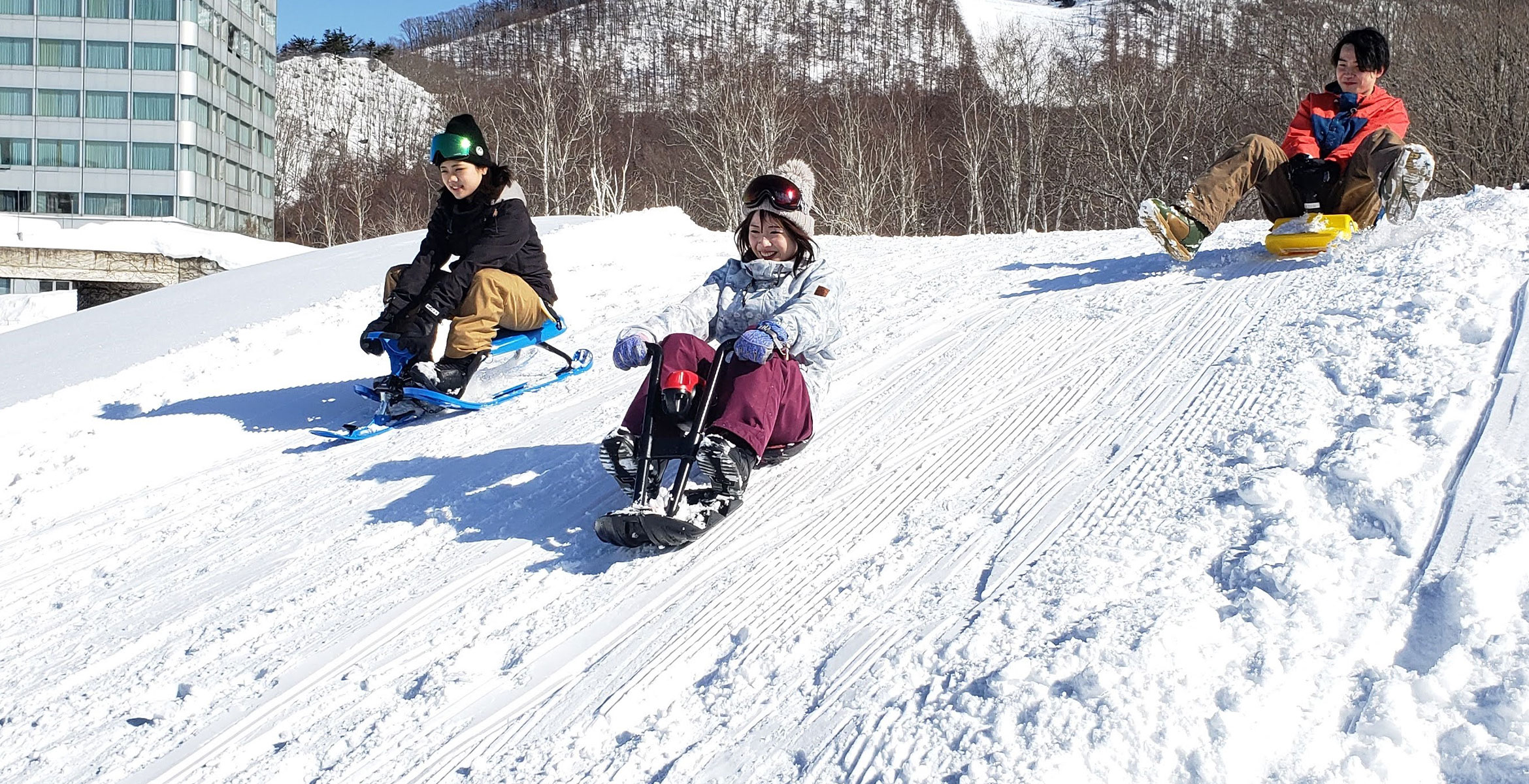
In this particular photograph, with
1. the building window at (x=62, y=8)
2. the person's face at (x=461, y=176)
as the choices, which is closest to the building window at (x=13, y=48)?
the building window at (x=62, y=8)

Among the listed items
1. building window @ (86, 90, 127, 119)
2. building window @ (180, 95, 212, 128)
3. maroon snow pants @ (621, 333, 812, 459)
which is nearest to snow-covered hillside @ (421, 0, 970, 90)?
building window @ (180, 95, 212, 128)

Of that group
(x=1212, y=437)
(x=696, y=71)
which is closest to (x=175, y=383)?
(x=1212, y=437)

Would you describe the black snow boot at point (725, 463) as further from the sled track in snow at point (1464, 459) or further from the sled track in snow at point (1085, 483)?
the sled track in snow at point (1464, 459)

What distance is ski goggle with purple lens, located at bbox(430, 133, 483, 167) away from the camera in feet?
15.7

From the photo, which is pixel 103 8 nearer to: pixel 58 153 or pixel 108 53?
pixel 108 53

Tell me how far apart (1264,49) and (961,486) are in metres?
38.8

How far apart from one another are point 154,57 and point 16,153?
19.3 feet

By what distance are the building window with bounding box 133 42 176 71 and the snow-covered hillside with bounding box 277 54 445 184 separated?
1284 cm

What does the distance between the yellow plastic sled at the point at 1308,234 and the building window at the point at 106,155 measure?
140ft

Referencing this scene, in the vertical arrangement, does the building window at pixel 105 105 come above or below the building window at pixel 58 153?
above

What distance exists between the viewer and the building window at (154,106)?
3872cm

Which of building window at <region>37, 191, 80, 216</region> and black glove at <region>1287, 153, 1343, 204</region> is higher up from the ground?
building window at <region>37, 191, 80, 216</region>

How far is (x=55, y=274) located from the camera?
22.3 meters

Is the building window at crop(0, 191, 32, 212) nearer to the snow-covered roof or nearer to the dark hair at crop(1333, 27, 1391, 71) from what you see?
the snow-covered roof
